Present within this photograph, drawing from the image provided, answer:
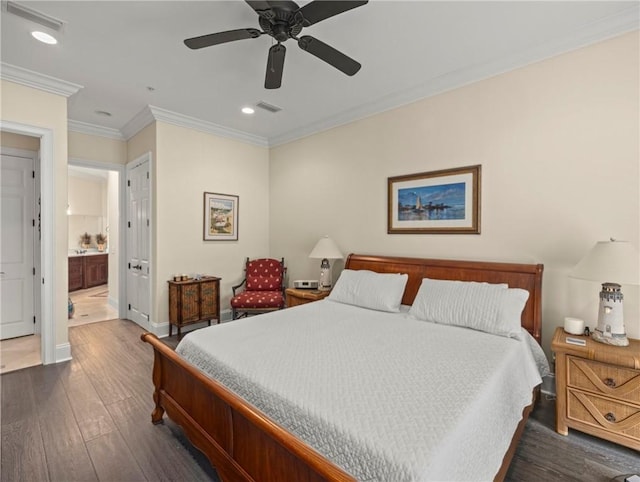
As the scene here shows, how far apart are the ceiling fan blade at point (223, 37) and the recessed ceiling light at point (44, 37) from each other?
4.85 feet

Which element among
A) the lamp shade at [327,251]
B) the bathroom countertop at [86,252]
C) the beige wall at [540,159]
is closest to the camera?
the beige wall at [540,159]

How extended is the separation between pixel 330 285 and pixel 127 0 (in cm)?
331

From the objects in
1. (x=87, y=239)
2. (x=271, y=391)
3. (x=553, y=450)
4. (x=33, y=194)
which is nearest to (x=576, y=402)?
(x=553, y=450)

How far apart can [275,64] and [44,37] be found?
202 cm

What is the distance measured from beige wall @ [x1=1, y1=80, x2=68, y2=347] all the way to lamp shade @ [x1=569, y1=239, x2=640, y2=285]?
15.7ft

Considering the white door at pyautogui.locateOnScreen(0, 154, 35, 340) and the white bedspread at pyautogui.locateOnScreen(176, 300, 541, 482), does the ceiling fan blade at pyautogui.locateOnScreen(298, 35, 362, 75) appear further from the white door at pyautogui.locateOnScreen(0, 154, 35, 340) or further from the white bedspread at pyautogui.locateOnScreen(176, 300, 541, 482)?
the white door at pyautogui.locateOnScreen(0, 154, 35, 340)

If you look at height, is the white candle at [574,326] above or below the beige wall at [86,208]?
below

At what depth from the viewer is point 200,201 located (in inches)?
177

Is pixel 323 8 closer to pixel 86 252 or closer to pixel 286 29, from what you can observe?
pixel 286 29

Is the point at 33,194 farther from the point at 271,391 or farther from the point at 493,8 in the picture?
the point at 493,8

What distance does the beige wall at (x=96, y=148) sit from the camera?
4.42 meters

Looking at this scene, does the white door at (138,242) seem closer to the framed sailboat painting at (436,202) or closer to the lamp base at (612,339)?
the framed sailboat painting at (436,202)

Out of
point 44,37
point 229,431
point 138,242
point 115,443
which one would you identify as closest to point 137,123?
point 138,242

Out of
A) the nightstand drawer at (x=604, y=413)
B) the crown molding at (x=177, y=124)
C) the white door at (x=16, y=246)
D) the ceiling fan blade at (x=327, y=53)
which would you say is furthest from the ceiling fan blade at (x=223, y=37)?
the white door at (x=16, y=246)
